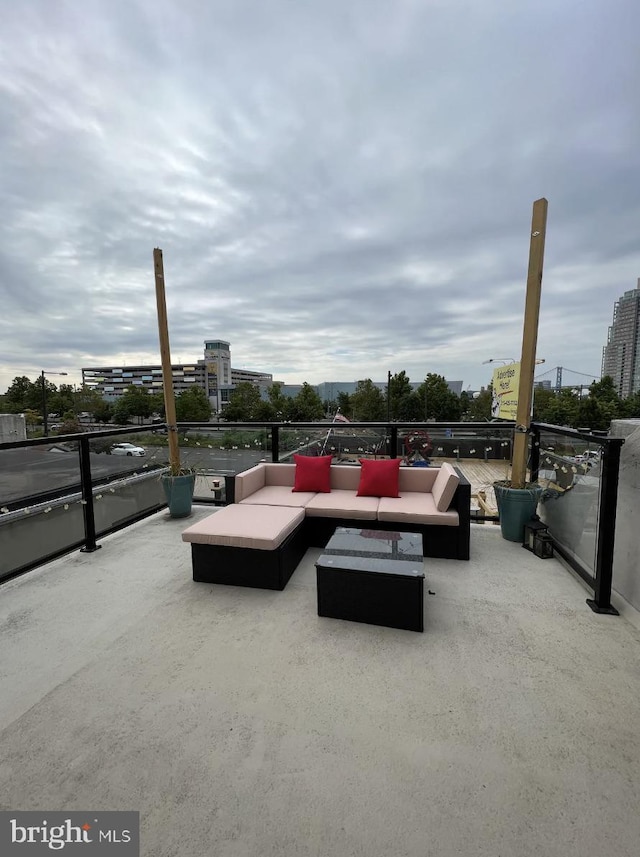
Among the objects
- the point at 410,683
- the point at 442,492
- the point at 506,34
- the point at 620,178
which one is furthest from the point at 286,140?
the point at 410,683

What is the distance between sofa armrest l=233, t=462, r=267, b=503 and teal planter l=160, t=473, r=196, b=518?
0.94 m

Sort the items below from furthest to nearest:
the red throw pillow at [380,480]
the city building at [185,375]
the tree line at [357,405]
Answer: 1. the city building at [185,375]
2. the tree line at [357,405]
3. the red throw pillow at [380,480]

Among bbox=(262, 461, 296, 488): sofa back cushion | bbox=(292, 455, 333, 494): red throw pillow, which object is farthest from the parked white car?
bbox=(292, 455, 333, 494): red throw pillow

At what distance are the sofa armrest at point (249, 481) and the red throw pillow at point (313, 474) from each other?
43cm

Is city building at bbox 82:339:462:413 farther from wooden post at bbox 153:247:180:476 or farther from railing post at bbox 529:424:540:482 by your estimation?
railing post at bbox 529:424:540:482

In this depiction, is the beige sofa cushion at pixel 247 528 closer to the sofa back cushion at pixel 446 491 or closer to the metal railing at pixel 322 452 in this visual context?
the metal railing at pixel 322 452

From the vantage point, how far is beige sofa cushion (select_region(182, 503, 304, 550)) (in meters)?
2.58

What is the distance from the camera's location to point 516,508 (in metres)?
3.43

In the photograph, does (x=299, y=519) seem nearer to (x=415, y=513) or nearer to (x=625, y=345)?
(x=415, y=513)

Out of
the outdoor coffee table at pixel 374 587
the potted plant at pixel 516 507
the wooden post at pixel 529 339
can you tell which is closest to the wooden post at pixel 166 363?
the outdoor coffee table at pixel 374 587

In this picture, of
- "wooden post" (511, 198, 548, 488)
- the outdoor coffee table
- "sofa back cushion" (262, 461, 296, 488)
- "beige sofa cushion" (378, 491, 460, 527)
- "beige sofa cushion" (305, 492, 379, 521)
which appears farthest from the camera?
"sofa back cushion" (262, 461, 296, 488)

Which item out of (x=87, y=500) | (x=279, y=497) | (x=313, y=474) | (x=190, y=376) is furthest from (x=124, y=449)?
(x=190, y=376)

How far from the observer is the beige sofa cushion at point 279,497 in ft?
11.1

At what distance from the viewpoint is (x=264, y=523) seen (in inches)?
111
